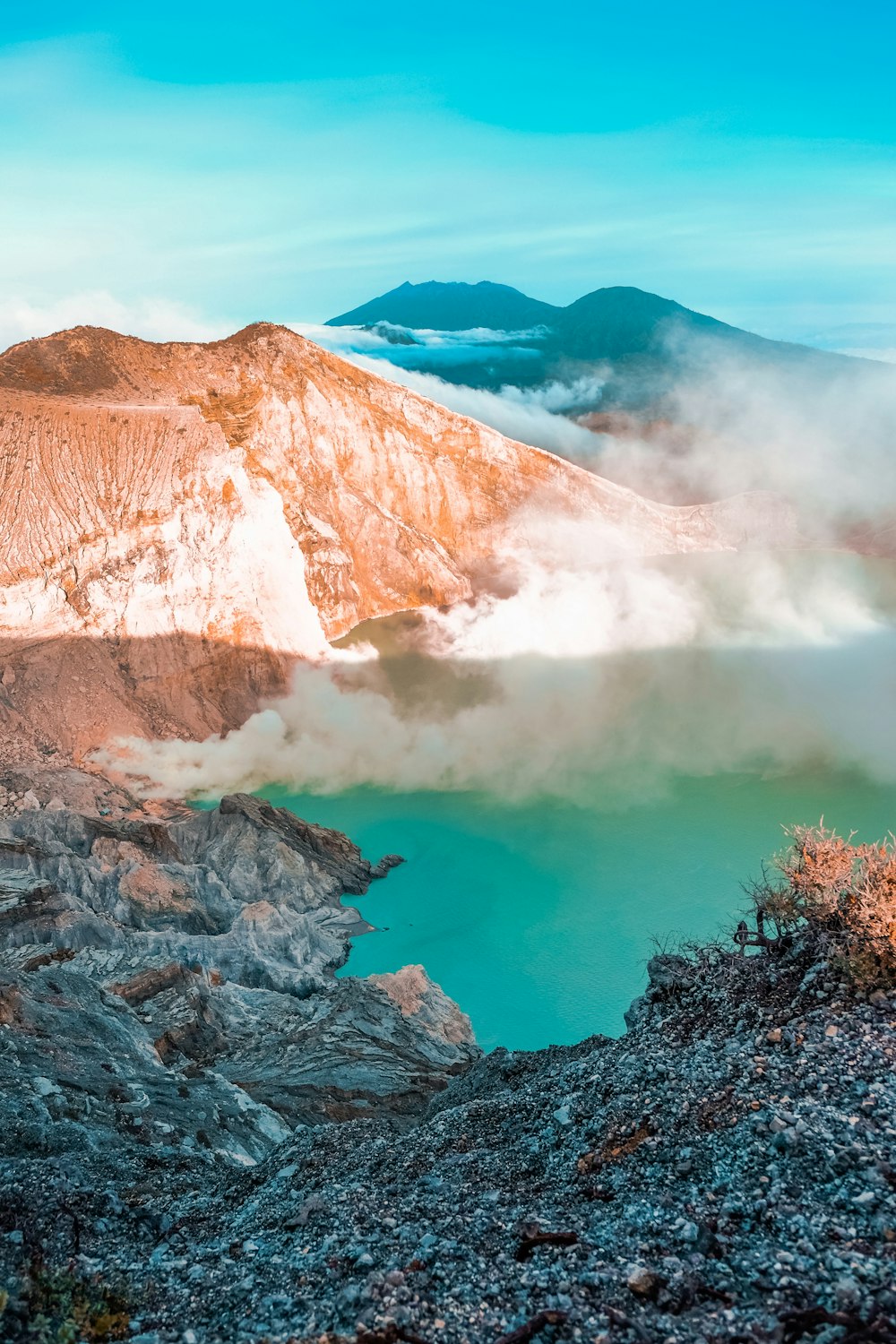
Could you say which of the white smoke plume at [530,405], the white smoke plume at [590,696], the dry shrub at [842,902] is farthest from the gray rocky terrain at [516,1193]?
the white smoke plume at [530,405]

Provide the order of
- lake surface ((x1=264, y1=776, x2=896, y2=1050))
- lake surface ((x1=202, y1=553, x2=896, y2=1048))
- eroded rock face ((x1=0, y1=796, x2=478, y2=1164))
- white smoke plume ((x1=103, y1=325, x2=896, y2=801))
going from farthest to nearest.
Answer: white smoke plume ((x1=103, y1=325, x2=896, y2=801)) < lake surface ((x1=202, y1=553, x2=896, y2=1048)) < lake surface ((x1=264, y1=776, x2=896, y2=1050)) < eroded rock face ((x1=0, y1=796, x2=478, y2=1164))

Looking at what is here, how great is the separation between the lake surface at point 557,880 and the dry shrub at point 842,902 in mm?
17060

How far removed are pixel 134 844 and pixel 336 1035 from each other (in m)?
14.6

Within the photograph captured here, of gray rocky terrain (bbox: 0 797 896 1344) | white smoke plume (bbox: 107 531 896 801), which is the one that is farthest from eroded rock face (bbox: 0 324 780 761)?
gray rocky terrain (bbox: 0 797 896 1344)

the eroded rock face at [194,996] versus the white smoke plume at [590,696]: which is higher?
the white smoke plume at [590,696]

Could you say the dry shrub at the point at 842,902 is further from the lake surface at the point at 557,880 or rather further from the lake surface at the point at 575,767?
the lake surface at the point at 575,767

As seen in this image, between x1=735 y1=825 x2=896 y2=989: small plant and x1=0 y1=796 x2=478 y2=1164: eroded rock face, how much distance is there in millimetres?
9008

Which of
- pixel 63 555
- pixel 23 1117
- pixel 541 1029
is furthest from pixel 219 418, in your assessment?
pixel 23 1117

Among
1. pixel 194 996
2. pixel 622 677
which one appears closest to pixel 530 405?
pixel 622 677

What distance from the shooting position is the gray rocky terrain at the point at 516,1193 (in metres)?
6.80

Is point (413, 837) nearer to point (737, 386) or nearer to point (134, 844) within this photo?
point (134, 844)

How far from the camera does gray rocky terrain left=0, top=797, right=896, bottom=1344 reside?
6.80m

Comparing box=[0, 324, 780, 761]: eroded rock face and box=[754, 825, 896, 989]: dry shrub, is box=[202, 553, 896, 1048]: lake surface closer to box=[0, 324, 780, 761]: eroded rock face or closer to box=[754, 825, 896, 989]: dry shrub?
box=[0, 324, 780, 761]: eroded rock face

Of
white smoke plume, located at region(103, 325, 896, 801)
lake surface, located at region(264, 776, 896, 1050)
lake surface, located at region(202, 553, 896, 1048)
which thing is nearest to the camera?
lake surface, located at region(264, 776, 896, 1050)
